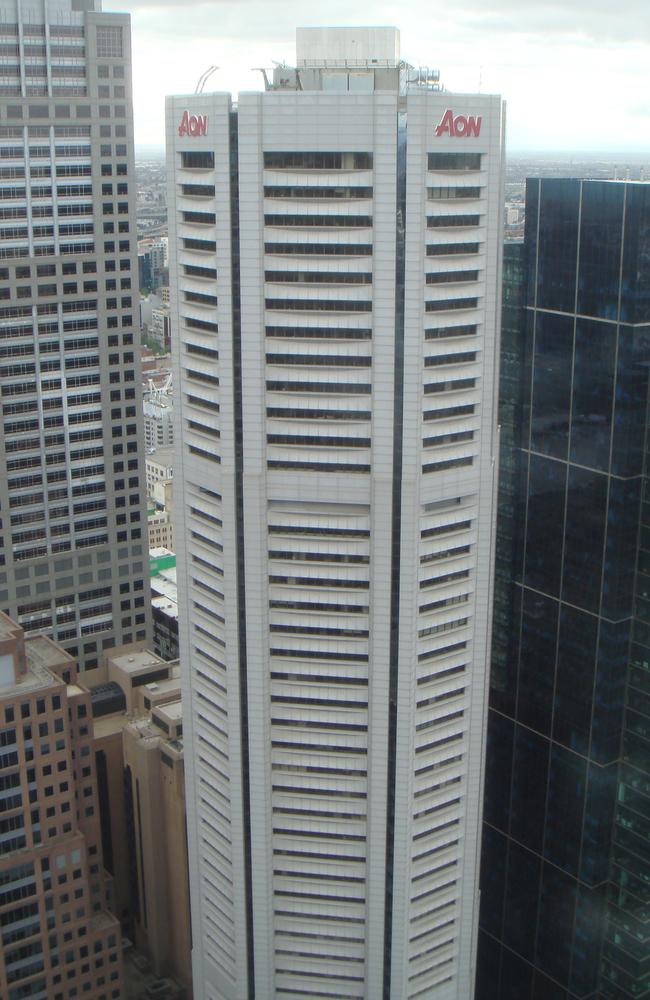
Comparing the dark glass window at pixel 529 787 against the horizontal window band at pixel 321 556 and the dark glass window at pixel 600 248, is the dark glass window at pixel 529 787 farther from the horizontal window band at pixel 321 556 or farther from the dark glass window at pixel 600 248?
the dark glass window at pixel 600 248

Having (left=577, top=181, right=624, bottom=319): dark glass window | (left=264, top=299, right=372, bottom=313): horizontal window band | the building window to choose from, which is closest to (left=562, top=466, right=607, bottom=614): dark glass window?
(left=577, top=181, right=624, bottom=319): dark glass window

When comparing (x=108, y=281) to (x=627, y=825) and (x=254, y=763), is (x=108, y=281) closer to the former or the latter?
(x=254, y=763)

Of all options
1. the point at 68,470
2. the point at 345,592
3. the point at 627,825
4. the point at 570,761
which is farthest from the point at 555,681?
the point at 68,470

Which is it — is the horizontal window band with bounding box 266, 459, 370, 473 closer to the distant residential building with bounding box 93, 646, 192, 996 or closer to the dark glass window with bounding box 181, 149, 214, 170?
the dark glass window with bounding box 181, 149, 214, 170

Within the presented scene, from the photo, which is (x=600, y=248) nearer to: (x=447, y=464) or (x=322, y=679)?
(x=447, y=464)

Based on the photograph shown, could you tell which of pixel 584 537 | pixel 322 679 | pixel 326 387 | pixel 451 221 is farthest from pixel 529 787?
pixel 451 221

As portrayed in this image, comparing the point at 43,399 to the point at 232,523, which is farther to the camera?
the point at 43,399

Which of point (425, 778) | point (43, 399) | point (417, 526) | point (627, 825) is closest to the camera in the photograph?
point (417, 526)

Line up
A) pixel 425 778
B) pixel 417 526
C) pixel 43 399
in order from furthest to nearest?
pixel 43 399 < pixel 425 778 < pixel 417 526
